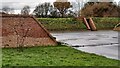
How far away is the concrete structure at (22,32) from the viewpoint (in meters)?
11.8

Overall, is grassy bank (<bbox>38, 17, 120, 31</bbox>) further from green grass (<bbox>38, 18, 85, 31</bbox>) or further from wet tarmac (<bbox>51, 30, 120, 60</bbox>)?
wet tarmac (<bbox>51, 30, 120, 60</bbox>)

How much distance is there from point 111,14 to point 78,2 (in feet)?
20.8

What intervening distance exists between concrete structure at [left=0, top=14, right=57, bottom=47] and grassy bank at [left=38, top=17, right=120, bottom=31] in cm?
1503

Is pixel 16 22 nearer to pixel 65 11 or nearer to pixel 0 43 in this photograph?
pixel 0 43

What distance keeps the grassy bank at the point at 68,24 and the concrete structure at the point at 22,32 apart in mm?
15026

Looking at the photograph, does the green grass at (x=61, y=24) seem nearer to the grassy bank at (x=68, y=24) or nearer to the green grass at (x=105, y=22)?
the grassy bank at (x=68, y=24)

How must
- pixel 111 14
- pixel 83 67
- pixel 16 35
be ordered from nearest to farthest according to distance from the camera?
pixel 83 67
pixel 16 35
pixel 111 14

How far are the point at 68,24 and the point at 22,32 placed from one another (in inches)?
714

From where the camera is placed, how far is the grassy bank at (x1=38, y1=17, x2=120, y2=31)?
29344mm

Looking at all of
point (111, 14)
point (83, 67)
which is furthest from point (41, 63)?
point (111, 14)

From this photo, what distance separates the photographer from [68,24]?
30.5m

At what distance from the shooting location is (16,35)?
1223cm

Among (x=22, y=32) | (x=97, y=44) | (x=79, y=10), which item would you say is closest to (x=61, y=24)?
(x=79, y=10)

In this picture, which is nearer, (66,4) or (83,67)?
(83,67)
